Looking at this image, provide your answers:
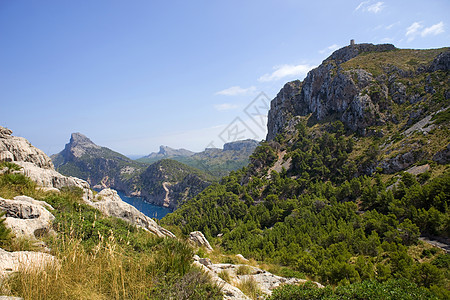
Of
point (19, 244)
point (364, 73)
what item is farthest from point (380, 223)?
point (364, 73)

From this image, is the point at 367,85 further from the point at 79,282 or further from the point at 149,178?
the point at 149,178

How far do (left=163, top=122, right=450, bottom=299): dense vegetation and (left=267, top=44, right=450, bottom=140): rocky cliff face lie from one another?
811 centimetres

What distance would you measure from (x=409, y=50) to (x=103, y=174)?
229m

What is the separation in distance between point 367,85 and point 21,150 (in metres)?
89.1

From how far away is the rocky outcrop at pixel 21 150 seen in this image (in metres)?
15.9

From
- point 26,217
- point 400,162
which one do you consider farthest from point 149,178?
point 26,217

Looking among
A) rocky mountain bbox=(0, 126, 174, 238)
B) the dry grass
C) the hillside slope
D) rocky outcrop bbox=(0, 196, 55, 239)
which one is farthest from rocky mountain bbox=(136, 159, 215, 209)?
the dry grass

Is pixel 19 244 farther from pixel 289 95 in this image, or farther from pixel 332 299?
pixel 289 95

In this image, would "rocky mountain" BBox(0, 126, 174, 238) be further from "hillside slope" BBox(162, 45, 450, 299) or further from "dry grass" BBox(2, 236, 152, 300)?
"hillside slope" BBox(162, 45, 450, 299)

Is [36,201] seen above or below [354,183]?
above

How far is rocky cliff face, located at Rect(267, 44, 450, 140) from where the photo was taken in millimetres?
63594

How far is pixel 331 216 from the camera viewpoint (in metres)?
37.7

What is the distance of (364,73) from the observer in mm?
72125

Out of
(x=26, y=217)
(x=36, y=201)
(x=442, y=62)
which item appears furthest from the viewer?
(x=442, y=62)
